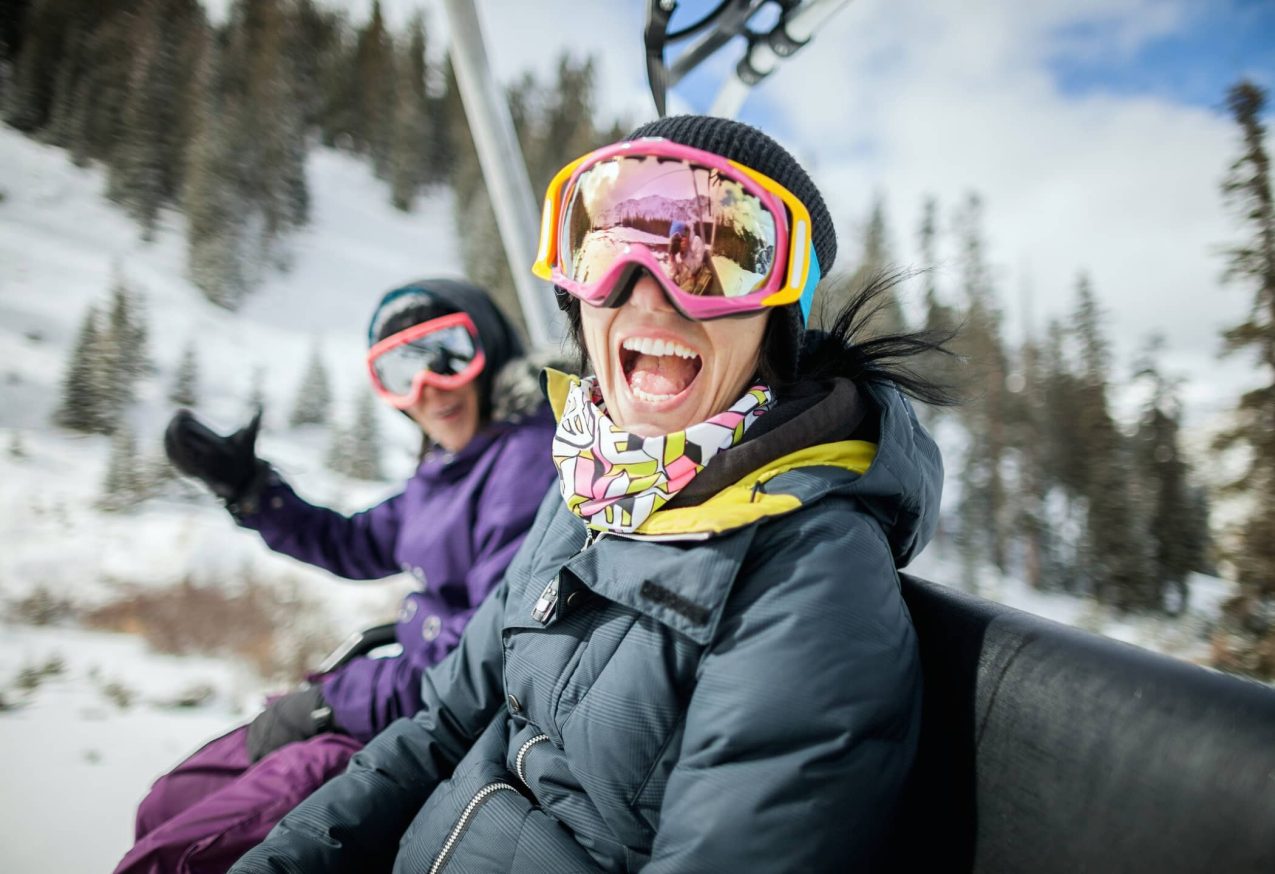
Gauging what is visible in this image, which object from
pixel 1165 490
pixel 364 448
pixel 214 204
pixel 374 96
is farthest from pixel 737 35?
pixel 374 96

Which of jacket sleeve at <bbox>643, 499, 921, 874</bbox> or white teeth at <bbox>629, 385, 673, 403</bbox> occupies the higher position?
white teeth at <bbox>629, 385, 673, 403</bbox>

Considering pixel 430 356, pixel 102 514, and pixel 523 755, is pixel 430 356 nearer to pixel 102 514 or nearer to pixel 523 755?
pixel 523 755

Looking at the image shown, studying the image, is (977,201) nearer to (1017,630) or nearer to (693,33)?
(693,33)

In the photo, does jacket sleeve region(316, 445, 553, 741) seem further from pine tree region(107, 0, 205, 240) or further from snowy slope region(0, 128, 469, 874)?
pine tree region(107, 0, 205, 240)

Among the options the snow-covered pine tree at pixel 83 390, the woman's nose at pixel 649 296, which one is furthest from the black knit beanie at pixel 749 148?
the snow-covered pine tree at pixel 83 390

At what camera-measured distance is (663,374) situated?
117 centimetres

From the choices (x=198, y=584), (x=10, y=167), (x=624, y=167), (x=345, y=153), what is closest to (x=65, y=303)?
(x=10, y=167)

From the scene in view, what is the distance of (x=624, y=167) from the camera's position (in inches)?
48.3

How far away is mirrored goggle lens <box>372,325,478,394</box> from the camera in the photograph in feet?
6.88

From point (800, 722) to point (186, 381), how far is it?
14582 mm

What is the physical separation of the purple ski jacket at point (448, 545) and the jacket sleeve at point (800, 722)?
1.04 metres

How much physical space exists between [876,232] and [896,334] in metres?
25.5

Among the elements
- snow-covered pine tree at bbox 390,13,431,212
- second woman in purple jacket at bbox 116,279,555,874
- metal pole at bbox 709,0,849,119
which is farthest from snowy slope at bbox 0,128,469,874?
snow-covered pine tree at bbox 390,13,431,212

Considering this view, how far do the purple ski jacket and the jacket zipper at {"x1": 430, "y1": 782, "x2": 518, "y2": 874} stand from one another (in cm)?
68
